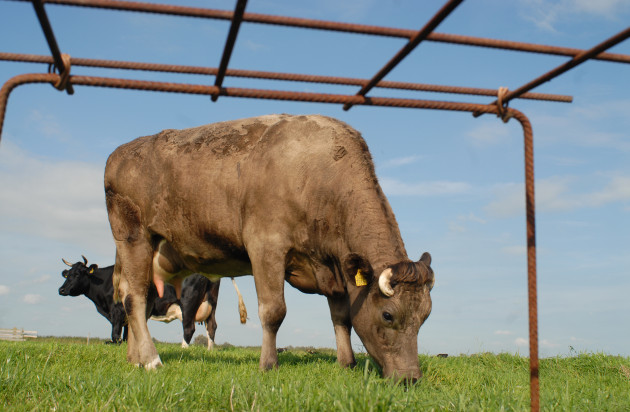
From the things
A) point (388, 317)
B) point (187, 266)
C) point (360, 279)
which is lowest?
point (388, 317)

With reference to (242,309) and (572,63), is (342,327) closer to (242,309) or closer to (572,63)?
(572,63)

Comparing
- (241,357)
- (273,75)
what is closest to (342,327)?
(241,357)

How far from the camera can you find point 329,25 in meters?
2.85

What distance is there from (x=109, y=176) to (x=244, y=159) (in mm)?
2785

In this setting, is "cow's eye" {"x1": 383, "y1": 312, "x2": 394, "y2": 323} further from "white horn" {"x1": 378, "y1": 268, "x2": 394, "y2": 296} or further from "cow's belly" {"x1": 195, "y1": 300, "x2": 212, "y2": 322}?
"cow's belly" {"x1": 195, "y1": 300, "x2": 212, "y2": 322}

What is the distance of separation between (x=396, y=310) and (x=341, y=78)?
3.23 m

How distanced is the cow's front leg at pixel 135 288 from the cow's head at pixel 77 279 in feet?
33.0

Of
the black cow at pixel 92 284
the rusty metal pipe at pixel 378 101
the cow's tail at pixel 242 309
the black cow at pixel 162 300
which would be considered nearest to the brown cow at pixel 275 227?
the rusty metal pipe at pixel 378 101

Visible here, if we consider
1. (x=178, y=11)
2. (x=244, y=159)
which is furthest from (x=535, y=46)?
(x=244, y=159)

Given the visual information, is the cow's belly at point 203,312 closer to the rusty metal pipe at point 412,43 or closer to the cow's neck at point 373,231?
the cow's neck at point 373,231

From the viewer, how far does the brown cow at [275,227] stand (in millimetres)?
6043

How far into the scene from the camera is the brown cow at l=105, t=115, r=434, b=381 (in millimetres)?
6043

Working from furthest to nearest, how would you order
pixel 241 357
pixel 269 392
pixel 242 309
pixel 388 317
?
pixel 242 309 → pixel 241 357 → pixel 388 317 → pixel 269 392

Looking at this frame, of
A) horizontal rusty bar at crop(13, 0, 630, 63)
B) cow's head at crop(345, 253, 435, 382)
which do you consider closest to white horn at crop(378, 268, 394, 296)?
cow's head at crop(345, 253, 435, 382)
